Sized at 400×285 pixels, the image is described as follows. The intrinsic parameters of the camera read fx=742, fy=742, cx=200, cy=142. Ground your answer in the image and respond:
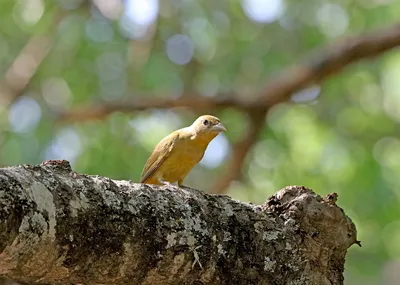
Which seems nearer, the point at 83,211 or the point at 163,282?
the point at 83,211

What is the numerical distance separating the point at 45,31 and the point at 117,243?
27.1 ft

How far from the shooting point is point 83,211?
198 cm

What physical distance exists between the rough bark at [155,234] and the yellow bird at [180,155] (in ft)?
6.53

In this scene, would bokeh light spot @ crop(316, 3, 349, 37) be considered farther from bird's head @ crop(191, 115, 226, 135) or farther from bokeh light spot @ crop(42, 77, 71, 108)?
bird's head @ crop(191, 115, 226, 135)

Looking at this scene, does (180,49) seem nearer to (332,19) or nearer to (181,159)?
(332,19)

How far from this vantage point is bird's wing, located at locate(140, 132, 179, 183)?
14.9ft

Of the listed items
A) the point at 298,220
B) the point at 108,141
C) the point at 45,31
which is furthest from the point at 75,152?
the point at 298,220

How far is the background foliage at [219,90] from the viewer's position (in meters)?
8.48

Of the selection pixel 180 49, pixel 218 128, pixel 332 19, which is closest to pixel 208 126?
pixel 218 128

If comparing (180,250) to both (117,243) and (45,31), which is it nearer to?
(117,243)

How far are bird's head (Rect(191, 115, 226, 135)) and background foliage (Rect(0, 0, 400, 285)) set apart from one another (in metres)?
2.95

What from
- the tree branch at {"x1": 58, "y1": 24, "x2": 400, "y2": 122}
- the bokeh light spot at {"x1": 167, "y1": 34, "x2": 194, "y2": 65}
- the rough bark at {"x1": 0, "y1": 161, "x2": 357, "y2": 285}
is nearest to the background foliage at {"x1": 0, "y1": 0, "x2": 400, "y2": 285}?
the bokeh light spot at {"x1": 167, "y1": 34, "x2": 194, "y2": 65}

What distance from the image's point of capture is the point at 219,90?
8047 mm

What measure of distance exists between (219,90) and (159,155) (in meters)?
3.54
